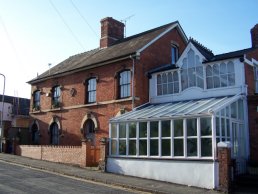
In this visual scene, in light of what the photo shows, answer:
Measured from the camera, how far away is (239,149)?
54.5 feet

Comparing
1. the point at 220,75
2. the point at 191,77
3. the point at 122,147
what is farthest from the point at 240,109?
the point at 122,147

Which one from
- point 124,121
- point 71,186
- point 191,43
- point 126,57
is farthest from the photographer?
point 126,57

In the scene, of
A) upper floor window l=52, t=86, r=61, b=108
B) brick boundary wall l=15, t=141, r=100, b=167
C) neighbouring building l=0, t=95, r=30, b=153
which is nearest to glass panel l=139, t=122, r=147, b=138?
brick boundary wall l=15, t=141, r=100, b=167

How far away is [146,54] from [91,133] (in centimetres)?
676

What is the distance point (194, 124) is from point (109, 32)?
1519 centimetres

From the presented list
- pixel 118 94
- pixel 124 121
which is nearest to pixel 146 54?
pixel 118 94

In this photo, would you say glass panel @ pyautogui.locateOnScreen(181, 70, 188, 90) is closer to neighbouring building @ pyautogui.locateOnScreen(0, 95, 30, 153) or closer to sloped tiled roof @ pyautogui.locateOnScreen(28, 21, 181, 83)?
sloped tiled roof @ pyautogui.locateOnScreen(28, 21, 181, 83)

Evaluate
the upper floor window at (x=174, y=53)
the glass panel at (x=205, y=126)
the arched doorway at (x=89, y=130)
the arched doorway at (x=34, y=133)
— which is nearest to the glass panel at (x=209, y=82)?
the glass panel at (x=205, y=126)

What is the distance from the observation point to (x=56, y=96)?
27.4 meters

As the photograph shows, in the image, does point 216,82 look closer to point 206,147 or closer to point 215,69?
point 215,69

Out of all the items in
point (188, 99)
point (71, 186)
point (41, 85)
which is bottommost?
point (71, 186)

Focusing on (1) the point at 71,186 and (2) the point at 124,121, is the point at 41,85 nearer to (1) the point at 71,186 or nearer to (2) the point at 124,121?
(2) the point at 124,121

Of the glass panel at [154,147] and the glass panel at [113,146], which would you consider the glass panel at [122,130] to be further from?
the glass panel at [154,147]

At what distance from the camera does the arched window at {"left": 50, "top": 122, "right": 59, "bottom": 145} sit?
26.8m
